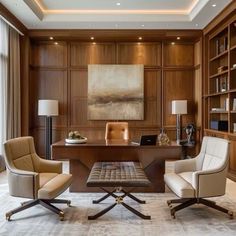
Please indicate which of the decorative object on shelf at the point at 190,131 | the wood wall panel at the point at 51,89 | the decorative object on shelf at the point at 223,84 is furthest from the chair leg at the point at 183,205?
the wood wall panel at the point at 51,89

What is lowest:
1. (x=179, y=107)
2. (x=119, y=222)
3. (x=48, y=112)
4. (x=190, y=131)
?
A: (x=119, y=222)

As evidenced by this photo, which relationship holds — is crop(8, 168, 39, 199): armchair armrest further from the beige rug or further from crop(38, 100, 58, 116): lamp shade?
crop(38, 100, 58, 116): lamp shade

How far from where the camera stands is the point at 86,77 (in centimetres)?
740

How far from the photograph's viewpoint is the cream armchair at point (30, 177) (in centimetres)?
328

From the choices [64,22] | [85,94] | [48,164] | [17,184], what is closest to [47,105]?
[85,94]

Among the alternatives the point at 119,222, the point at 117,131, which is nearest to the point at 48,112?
the point at 117,131

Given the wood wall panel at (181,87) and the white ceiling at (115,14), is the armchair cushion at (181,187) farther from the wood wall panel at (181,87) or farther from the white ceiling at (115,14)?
the wood wall panel at (181,87)

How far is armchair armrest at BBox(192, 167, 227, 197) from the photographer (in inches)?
132

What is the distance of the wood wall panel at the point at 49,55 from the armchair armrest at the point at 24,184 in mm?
4451

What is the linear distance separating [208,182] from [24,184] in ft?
6.73

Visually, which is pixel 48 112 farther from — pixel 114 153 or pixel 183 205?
pixel 183 205

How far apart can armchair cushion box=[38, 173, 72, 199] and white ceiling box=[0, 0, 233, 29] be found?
354cm

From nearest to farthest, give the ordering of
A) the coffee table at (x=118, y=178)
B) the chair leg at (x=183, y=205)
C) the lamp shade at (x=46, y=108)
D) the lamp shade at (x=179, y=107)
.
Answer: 1. the coffee table at (x=118, y=178)
2. the chair leg at (x=183, y=205)
3. the lamp shade at (x=46, y=108)
4. the lamp shade at (x=179, y=107)

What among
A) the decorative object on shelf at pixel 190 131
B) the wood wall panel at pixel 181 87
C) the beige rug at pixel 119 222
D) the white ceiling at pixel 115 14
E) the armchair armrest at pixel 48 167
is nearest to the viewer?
the beige rug at pixel 119 222
